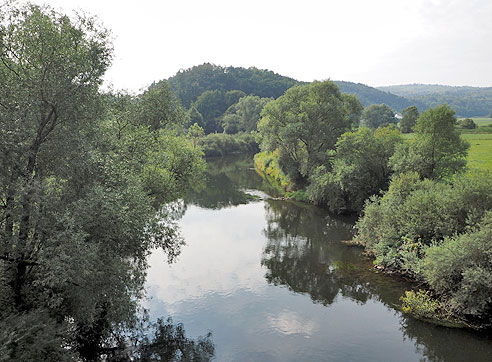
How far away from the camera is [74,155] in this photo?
14.2 metres

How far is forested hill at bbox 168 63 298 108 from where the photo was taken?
17825cm

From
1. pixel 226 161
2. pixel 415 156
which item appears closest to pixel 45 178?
pixel 415 156

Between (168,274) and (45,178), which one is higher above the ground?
(45,178)

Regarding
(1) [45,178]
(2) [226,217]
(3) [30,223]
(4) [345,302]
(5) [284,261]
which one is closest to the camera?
(3) [30,223]

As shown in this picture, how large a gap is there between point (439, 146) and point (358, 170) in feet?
29.3

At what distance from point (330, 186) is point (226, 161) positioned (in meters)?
50.6

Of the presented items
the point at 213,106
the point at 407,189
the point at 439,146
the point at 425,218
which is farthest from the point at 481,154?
the point at 213,106

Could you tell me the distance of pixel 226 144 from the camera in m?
102

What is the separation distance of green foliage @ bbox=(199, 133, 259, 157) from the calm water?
6129 cm

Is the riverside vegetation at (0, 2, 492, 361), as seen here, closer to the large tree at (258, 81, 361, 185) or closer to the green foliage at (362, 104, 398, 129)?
the large tree at (258, 81, 361, 185)

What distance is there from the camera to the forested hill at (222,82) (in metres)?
178

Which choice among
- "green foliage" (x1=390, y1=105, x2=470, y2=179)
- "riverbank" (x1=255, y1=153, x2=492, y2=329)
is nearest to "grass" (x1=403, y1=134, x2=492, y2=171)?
"green foliage" (x1=390, y1=105, x2=470, y2=179)

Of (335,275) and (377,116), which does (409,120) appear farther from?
(335,275)

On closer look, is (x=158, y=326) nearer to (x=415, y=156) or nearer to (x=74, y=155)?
(x=74, y=155)
